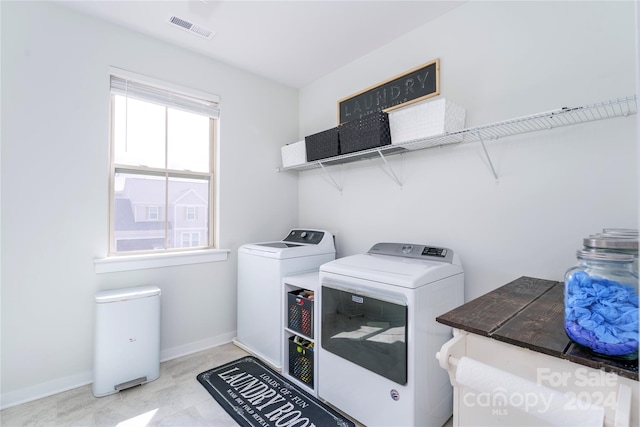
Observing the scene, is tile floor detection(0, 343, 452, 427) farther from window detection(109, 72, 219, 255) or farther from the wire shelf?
the wire shelf

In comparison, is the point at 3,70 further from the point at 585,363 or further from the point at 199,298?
the point at 585,363

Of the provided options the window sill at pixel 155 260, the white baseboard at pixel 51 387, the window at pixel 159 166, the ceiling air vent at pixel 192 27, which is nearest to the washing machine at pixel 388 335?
the window sill at pixel 155 260

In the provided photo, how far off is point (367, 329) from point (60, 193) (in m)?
2.28

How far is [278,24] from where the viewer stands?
2.27 metres

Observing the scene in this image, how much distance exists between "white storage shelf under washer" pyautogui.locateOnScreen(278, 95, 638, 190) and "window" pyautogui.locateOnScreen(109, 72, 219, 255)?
4.67ft

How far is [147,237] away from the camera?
99.3 inches

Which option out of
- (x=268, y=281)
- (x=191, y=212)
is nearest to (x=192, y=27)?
(x=191, y=212)

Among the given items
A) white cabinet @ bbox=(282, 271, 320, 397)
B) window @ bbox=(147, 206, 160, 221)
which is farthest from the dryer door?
window @ bbox=(147, 206, 160, 221)

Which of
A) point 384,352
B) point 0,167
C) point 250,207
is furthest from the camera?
point 250,207

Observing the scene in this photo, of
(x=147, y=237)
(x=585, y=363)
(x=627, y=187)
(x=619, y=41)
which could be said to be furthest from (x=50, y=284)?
(x=619, y=41)

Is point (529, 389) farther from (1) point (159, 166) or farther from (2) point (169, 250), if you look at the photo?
(1) point (159, 166)

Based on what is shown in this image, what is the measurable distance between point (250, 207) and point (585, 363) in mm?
2715

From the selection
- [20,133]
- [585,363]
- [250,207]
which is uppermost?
[20,133]

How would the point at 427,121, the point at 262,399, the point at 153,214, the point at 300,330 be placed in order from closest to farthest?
1. the point at 427,121
2. the point at 262,399
3. the point at 300,330
4. the point at 153,214
